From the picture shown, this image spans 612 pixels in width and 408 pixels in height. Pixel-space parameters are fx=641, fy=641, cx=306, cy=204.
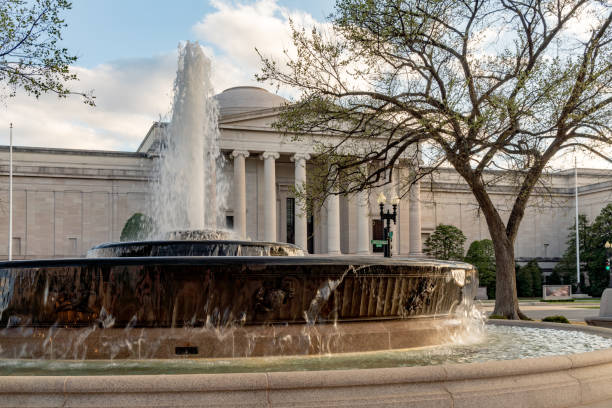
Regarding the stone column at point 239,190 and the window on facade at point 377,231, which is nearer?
the stone column at point 239,190

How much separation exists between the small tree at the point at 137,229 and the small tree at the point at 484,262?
2757 centimetres

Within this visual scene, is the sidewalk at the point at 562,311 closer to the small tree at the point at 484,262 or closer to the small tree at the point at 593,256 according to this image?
the small tree at the point at 484,262

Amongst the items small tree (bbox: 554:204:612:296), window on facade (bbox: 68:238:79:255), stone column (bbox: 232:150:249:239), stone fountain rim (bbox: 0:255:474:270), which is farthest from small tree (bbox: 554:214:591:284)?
stone fountain rim (bbox: 0:255:474:270)

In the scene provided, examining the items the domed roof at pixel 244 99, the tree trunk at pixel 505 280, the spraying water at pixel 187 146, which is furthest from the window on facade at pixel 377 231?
the spraying water at pixel 187 146

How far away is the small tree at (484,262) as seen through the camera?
187 ft

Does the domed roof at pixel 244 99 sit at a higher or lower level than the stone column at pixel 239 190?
higher

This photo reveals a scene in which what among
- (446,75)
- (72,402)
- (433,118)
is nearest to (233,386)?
(72,402)

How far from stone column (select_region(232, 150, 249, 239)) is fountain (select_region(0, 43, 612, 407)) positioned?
48474 millimetres

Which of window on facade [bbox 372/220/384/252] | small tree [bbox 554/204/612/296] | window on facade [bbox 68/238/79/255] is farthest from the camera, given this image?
window on facade [bbox 372/220/384/252]

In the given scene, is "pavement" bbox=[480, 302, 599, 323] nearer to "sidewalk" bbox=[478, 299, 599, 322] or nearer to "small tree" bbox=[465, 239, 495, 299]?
"sidewalk" bbox=[478, 299, 599, 322]

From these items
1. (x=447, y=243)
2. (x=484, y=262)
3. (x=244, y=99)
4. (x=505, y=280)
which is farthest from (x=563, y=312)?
(x=244, y=99)

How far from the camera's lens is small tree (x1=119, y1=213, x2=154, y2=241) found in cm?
5116

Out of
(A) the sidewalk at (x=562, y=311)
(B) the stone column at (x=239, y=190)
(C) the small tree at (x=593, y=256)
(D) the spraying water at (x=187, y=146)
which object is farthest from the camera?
(C) the small tree at (x=593, y=256)

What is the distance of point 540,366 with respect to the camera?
6.48 metres
